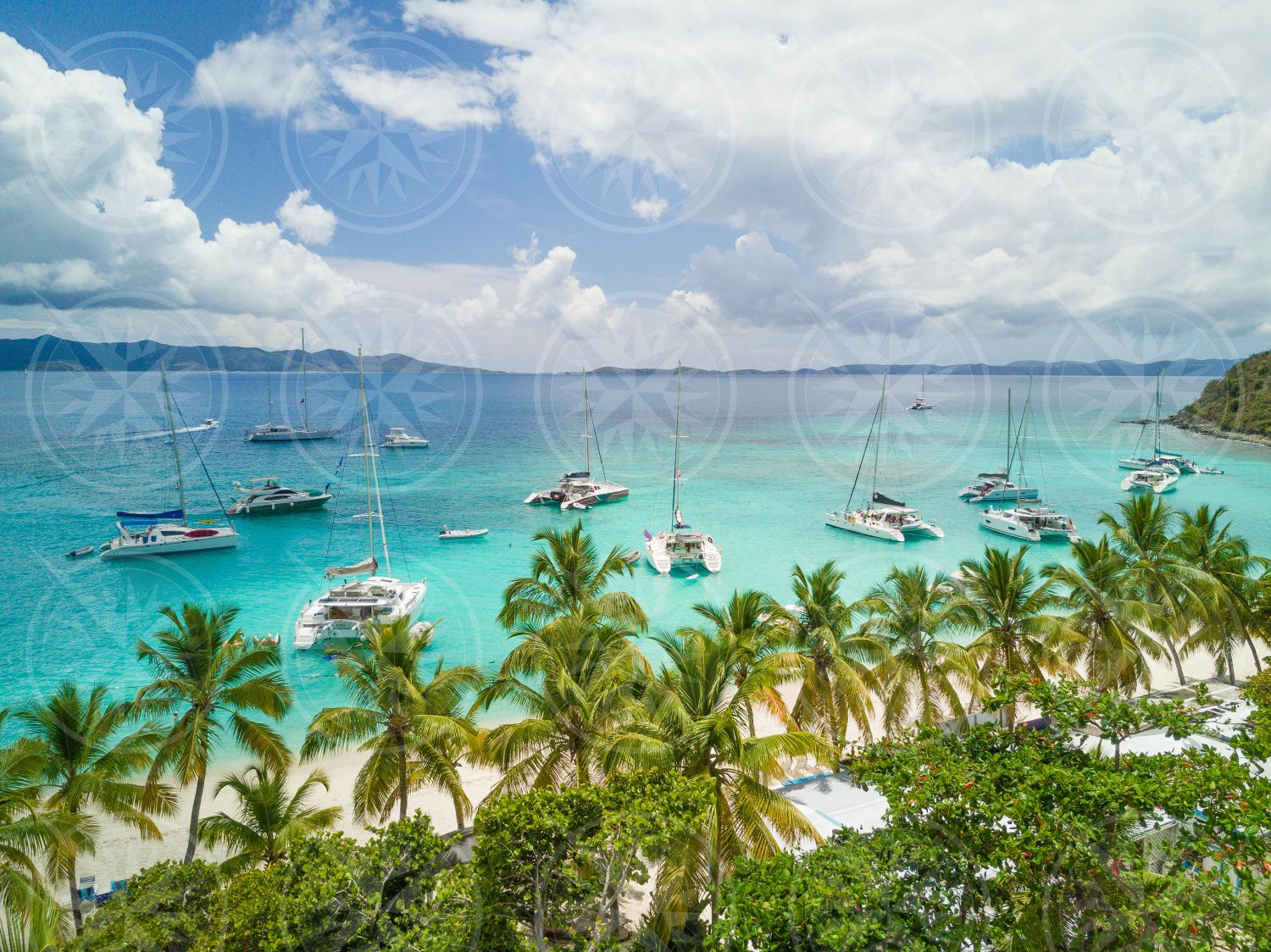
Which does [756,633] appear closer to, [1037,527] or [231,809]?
[231,809]

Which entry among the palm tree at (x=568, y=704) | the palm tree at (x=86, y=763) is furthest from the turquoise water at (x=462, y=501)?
the palm tree at (x=568, y=704)

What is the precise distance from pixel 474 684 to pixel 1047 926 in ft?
33.7

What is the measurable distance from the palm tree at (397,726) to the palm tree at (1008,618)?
1278cm

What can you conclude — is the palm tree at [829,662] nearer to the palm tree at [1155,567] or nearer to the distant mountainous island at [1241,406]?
the palm tree at [1155,567]

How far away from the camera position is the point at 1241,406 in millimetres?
84188

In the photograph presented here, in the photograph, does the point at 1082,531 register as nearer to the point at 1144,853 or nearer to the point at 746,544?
the point at 746,544

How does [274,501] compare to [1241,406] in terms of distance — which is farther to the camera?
[1241,406]

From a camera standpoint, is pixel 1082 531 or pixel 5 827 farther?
pixel 1082 531

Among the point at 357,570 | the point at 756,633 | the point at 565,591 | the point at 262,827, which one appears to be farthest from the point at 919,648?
the point at 357,570

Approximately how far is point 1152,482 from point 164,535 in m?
77.2

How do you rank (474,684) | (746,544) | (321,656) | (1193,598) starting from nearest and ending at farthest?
(474,684) < (1193,598) < (321,656) < (746,544)

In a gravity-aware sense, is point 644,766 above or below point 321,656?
above

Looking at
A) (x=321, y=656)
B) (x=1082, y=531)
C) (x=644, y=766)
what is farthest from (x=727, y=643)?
(x=1082, y=531)

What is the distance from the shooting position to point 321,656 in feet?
85.8
